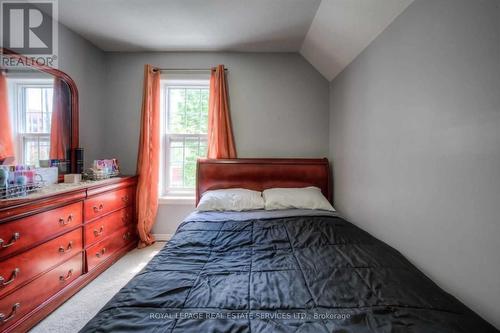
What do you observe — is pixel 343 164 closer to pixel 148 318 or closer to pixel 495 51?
pixel 495 51

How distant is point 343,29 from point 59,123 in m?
2.90

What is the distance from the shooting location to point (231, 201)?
2.44 m

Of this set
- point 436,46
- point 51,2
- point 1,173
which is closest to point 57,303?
point 1,173

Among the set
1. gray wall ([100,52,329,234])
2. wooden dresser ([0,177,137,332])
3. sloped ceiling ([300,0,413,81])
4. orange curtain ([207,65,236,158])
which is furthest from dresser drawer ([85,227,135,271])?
sloped ceiling ([300,0,413,81])

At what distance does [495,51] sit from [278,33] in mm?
1997

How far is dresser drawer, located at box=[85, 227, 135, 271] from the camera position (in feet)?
7.11

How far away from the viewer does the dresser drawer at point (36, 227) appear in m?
1.41

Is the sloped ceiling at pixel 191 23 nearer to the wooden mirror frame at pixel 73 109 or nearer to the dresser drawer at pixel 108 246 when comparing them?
the wooden mirror frame at pixel 73 109

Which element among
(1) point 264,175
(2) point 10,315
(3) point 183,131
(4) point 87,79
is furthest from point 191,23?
(2) point 10,315

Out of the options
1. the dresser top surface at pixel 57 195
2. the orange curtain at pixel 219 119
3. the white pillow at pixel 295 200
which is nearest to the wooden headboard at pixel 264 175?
the orange curtain at pixel 219 119

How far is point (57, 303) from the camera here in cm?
177

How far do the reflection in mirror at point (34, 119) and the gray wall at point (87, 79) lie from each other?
23 cm

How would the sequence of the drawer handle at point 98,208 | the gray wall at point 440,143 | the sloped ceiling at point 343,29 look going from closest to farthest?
1. the gray wall at point 440,143
2. the sloped ceiling at point 343,29
3. the drawer handle at point 98,208

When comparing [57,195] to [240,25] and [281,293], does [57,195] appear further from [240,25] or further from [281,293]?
[240,25]
